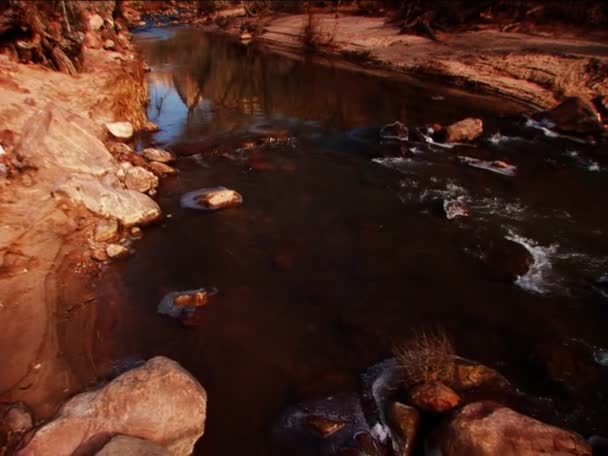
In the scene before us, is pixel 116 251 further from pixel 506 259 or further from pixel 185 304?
pixel 506 259

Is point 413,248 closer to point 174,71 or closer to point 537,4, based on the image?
point 174,71

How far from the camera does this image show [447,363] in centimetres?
443

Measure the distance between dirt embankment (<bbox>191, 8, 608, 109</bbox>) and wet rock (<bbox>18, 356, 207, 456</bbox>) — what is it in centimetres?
1445

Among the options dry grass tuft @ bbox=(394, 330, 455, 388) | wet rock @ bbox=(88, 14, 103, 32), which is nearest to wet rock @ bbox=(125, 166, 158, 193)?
dry grass tuft @ bbox=(394, 330, 455, 388)

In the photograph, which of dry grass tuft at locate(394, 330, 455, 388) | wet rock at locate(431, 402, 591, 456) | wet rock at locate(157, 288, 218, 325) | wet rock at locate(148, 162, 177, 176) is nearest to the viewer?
wet rock at locate(431, 402, 591, 456)

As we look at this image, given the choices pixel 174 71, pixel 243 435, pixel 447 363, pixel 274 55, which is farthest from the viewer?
pixel 274 55

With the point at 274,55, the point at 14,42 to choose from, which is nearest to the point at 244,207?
the point at 14,42

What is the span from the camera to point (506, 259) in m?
6.81

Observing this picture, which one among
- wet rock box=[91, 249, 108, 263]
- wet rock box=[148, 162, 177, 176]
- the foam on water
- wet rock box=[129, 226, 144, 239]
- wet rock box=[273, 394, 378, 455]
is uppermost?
wet rock box=[148, 162, 177, 176]

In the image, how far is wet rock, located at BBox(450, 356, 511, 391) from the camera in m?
4.39

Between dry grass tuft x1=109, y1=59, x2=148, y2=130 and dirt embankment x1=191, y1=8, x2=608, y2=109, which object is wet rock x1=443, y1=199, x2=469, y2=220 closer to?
dry grass tuft x1=109, y1=59, x2=148, y2=130

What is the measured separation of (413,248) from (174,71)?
15214mm

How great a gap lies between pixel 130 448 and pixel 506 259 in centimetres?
573

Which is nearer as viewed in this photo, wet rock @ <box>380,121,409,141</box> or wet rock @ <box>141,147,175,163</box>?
wet rock @ <box>141,147,175,163</box>
